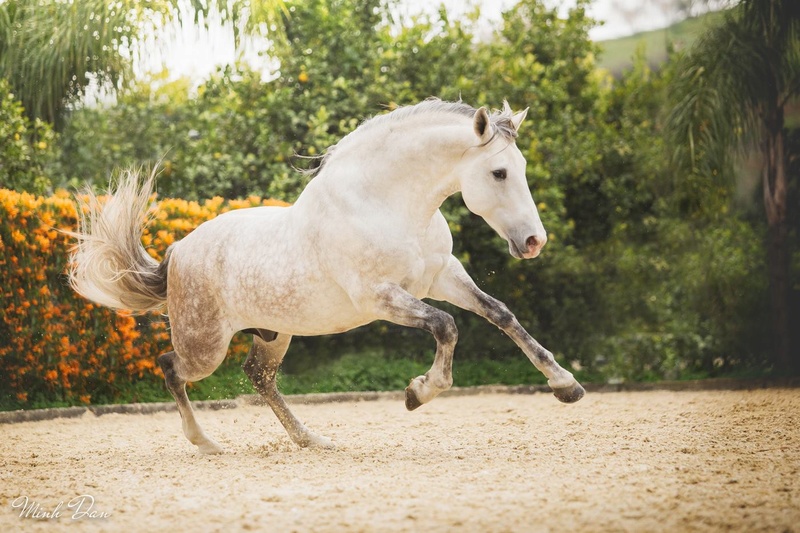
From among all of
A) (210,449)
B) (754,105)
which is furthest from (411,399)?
(754,105)

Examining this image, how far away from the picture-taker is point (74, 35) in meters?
10.1

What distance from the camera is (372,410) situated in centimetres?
801

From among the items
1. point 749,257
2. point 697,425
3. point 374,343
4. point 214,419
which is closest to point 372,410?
point 214,419

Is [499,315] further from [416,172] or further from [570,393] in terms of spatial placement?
[416,172]

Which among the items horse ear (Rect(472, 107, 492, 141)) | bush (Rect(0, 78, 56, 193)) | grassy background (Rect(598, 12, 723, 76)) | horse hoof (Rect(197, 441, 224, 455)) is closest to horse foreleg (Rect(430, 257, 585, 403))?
horse ear (Rect(472, 107, 492, 141))

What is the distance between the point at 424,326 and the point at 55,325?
424 centimetres

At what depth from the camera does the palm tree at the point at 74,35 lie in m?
10.1

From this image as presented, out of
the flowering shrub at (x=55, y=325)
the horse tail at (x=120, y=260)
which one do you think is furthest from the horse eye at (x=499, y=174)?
the flowering shrub at (x=55, y=325)

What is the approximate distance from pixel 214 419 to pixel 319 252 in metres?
3.18

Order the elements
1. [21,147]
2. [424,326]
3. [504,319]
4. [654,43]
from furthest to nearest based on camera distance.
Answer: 1. [654,43]
2. [21,147]
3. [504,319]
4. [424,326]

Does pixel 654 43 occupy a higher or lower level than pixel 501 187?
higher

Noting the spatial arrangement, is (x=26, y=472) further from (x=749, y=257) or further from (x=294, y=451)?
(x=749, y=257)
